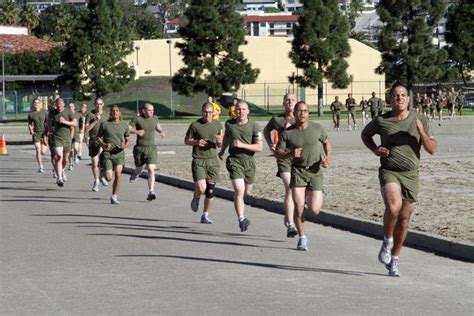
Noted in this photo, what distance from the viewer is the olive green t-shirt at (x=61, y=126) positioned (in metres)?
23.3

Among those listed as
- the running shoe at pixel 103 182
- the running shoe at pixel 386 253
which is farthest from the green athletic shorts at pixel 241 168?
the running shoe at pixel 103 182

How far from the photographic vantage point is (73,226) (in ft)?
51.1

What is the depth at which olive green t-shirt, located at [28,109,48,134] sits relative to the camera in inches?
1099

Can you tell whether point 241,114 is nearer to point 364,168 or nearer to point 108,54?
point 364,168

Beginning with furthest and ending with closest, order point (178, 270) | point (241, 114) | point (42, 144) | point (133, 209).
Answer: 1. point (42, 144)
2. point (133, 209)
3. point (241, 114)
4. point (178, 270)

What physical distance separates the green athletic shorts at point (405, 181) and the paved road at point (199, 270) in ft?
2.54

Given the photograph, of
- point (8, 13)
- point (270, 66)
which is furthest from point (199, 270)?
point (8, 13)

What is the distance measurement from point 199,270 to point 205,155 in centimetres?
502

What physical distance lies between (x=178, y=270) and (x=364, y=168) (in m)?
14.9

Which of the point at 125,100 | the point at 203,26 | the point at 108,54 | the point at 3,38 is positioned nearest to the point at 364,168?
the point at 203,26

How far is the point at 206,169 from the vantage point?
15.9 metres

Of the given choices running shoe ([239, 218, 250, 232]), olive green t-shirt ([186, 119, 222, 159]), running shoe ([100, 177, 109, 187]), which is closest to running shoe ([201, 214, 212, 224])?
olive green t-shirt ([186, 119, 222, 159])

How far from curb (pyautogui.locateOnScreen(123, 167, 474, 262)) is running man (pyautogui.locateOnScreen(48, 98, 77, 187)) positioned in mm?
4324

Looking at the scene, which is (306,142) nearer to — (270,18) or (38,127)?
(38,127)
